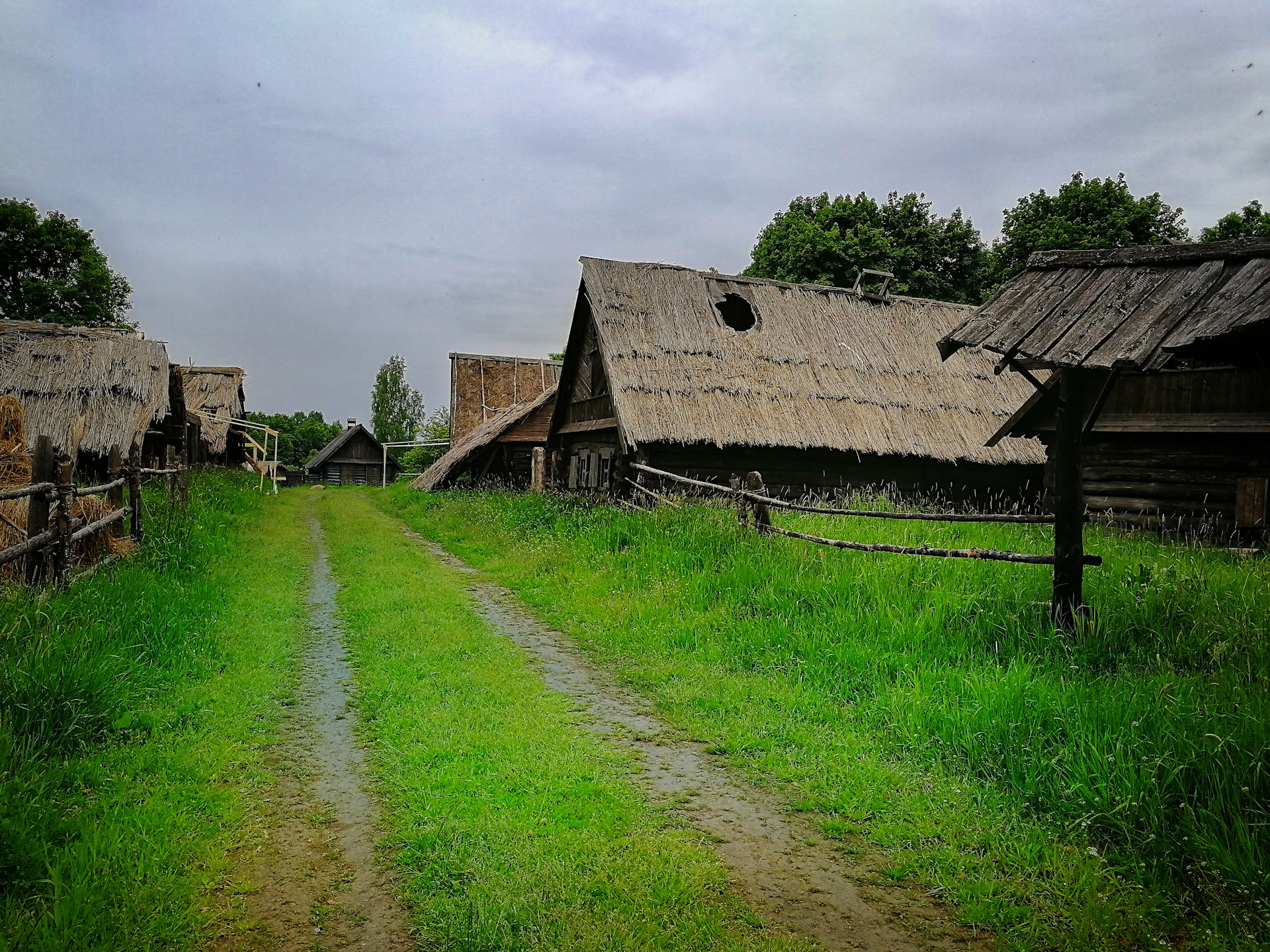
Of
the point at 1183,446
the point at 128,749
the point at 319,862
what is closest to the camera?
the point at 319,862

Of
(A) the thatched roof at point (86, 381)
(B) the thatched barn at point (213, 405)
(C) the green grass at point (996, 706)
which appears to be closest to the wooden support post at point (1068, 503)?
(C) the green grass at point (996, 706)

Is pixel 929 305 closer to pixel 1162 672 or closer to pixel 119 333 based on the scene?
pixel 1162 672

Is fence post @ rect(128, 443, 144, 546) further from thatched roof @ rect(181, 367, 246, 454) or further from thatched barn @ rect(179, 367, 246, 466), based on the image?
thatched roof @ rect(181, 367, 246, 454)

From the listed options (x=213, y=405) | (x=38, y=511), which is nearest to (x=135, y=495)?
(x=38, y=511)

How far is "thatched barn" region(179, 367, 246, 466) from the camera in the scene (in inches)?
1186

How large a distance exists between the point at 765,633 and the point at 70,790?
4919 millimetres

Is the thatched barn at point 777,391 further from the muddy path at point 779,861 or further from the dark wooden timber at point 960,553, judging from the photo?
the muddy path at point 779,861

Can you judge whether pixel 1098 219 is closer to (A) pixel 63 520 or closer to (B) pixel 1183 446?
(B) pixel 1183 446

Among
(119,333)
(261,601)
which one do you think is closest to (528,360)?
(119,333)

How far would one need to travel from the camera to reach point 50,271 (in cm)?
3769

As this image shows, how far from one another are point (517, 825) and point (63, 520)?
5.48m

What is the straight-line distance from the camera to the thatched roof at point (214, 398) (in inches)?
1196

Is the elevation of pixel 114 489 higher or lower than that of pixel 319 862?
higher

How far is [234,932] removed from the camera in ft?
9.87
